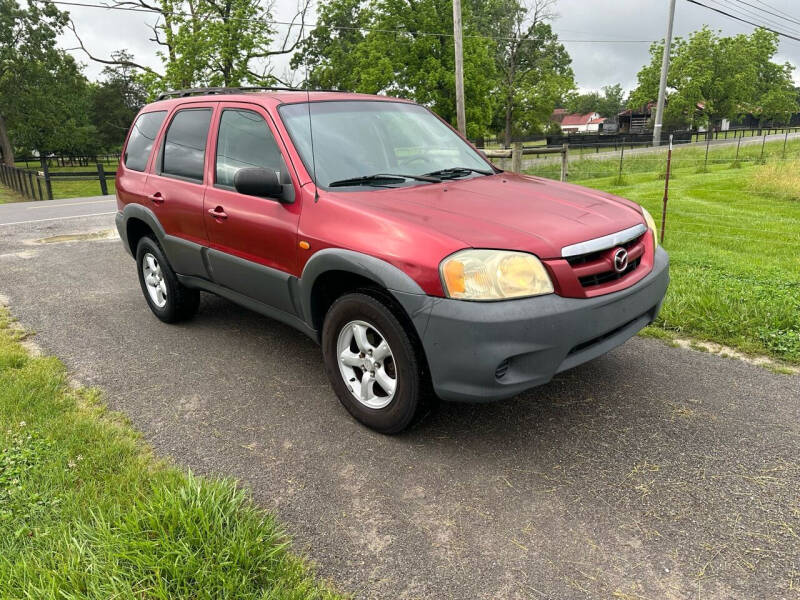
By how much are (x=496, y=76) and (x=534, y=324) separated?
55866 millimetres

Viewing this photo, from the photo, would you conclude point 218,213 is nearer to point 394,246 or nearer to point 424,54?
point 394,246

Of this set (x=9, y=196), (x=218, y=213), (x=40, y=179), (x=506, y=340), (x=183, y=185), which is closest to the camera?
(x=506, y=340)

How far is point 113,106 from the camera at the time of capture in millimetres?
71000

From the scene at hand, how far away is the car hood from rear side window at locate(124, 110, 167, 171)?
105 inches

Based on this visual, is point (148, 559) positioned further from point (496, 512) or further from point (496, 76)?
point (496, 76)

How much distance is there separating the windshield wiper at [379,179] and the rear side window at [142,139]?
234 centimetres

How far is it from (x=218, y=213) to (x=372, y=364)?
5.51 feet

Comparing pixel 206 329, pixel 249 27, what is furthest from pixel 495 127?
pixel 206 329

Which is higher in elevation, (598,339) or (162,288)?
(598,339)

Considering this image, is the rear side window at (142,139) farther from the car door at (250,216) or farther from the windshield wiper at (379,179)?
the windshield wiper at (379,179)

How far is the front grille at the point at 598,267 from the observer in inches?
114

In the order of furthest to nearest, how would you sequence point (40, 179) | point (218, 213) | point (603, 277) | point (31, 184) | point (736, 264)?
point (31, 184) < point (40, 179) < point (736, 264) < point (218, 213) < point (603, 277)

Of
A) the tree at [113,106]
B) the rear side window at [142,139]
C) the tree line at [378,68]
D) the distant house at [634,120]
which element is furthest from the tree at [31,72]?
the distant house at [634,120]

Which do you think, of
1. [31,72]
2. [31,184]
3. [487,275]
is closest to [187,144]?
[487,275]
